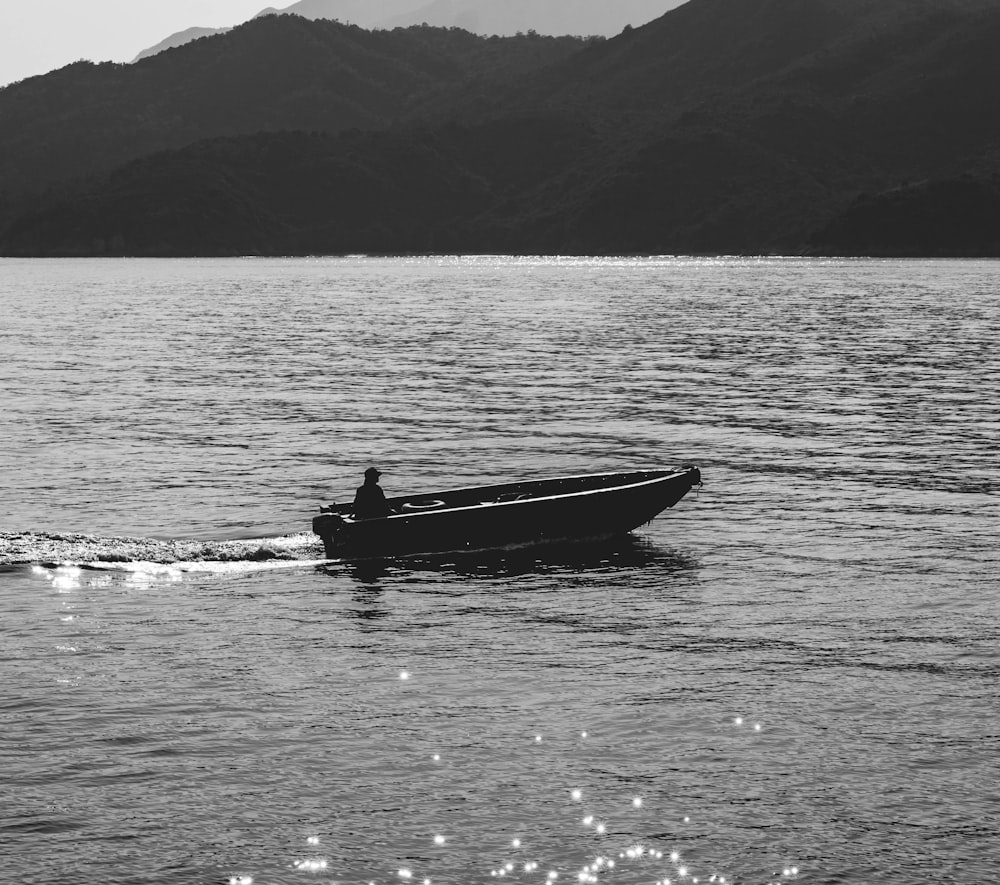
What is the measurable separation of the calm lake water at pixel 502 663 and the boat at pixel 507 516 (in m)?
0.71

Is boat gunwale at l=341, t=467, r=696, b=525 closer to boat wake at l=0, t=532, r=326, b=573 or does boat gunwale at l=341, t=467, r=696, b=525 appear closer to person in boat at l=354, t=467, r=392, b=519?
person in boat at l=354, t=467, r=392, b=519

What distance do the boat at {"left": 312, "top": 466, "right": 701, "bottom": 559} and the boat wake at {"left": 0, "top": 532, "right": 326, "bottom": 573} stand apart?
48.3 inches

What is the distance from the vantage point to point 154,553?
30812 millimetres

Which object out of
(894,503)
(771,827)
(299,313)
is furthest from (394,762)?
(299,313)

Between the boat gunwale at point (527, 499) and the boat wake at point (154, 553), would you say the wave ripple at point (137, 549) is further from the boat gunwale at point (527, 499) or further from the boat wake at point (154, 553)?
the boat gunwale at point (527, 499)

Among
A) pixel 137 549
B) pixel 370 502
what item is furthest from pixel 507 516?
pixel 137 549

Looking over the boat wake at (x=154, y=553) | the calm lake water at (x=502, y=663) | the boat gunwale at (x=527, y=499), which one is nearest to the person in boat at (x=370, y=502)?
the boat gunwale at (x=527, y=499)

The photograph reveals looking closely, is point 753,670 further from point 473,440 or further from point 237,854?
point 473,440

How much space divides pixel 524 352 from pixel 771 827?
77204mm

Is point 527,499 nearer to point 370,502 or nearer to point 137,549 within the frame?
point 370,502

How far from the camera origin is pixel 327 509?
31.2 metres

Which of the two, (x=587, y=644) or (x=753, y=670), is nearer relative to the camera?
(x=753, y=670)

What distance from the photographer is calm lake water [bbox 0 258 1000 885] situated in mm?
16203

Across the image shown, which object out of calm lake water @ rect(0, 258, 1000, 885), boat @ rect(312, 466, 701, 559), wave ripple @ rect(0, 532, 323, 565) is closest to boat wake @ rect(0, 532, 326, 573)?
wave ripple @ rect(0, 532, 323, 565)
